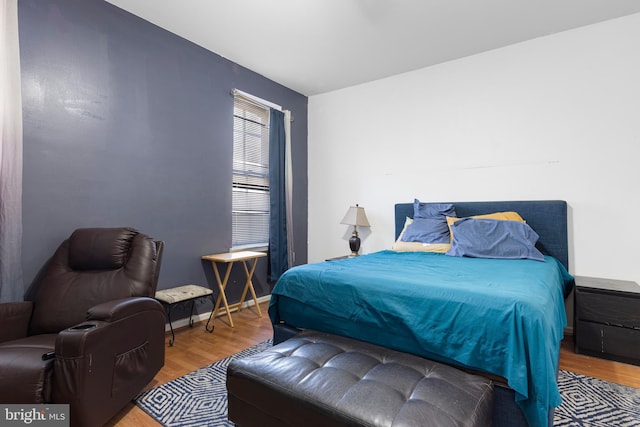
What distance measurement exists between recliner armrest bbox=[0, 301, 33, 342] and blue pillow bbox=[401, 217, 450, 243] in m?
3.03

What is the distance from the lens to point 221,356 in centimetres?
245

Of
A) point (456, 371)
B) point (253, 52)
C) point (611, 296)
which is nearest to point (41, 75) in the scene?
point (253, 52)

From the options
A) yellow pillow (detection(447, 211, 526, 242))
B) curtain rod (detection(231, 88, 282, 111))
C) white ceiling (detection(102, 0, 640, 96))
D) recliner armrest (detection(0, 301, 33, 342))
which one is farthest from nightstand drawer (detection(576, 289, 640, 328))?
recliner armrest (detection(0, 301, 33, 342))

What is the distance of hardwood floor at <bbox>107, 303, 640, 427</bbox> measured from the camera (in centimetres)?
179

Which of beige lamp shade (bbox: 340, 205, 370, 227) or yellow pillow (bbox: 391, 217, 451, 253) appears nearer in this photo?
yellow pillow (bbox: 391, 217, 451, 253)

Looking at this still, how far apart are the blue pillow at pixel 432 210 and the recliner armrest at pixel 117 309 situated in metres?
2.75

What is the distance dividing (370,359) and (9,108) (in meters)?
2.68

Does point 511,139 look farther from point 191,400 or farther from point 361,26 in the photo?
point 191,400

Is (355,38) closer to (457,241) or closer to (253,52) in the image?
(253,52)

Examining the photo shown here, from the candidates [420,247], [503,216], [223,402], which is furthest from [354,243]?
[223,402]

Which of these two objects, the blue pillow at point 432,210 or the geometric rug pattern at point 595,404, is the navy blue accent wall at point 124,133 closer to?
the blue pillow at point 432,210

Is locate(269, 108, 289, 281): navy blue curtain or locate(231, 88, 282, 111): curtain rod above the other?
locate(231, 88, 282, 111): curtain rod

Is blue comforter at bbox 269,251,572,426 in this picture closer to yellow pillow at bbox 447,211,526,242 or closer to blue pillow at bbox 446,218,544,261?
blue pillow at bbox 446,218,544,261

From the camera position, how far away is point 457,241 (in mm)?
2930
